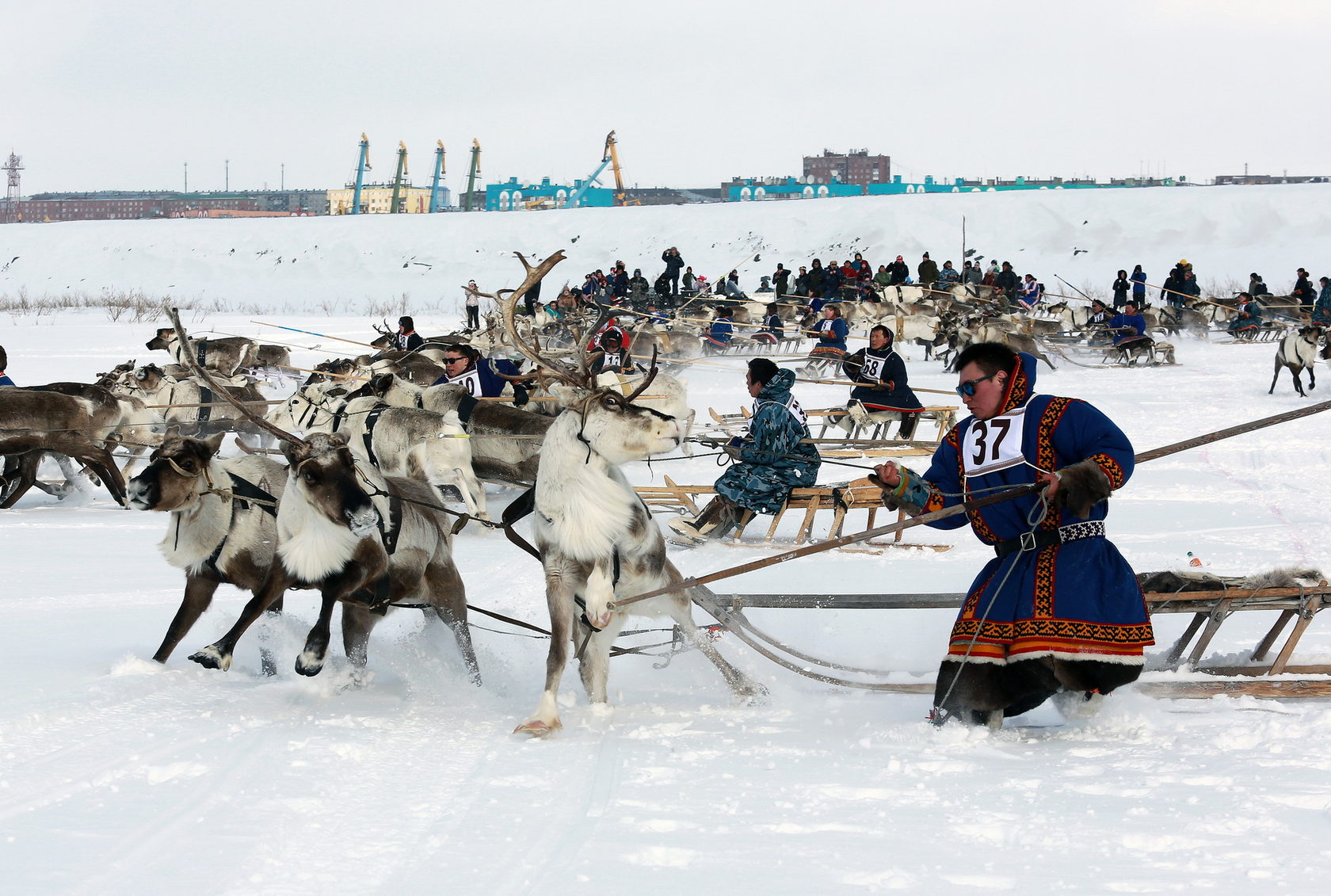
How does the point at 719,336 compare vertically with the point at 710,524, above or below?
above

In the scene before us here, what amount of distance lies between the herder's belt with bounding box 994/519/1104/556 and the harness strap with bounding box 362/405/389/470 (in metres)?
5.34

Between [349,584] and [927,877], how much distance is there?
2.35 meters

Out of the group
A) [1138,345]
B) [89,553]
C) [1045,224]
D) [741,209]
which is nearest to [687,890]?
[89,553]

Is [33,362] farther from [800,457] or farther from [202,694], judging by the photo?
[202,694]

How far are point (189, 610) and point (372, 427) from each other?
12.0ft

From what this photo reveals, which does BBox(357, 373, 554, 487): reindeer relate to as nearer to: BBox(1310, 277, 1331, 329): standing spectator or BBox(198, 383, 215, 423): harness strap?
BBox(198, 383, 215, 423): harness strap

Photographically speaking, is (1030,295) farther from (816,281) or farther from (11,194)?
(11,194)

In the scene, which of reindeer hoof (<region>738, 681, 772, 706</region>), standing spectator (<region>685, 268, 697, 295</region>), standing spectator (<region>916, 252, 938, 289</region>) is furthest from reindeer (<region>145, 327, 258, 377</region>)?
standing spectator (<region>916, 252, 938, 289</region>)

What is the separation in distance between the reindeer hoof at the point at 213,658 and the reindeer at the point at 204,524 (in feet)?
0.78

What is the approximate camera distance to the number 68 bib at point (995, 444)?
3.61 metres

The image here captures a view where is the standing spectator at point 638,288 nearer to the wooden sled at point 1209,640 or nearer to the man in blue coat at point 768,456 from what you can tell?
the man in blue coat at point 768,456

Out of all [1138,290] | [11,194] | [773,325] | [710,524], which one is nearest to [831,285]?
[773,325]

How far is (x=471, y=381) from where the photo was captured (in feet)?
29.2

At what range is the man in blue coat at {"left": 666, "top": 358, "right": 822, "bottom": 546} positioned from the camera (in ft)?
23.5
